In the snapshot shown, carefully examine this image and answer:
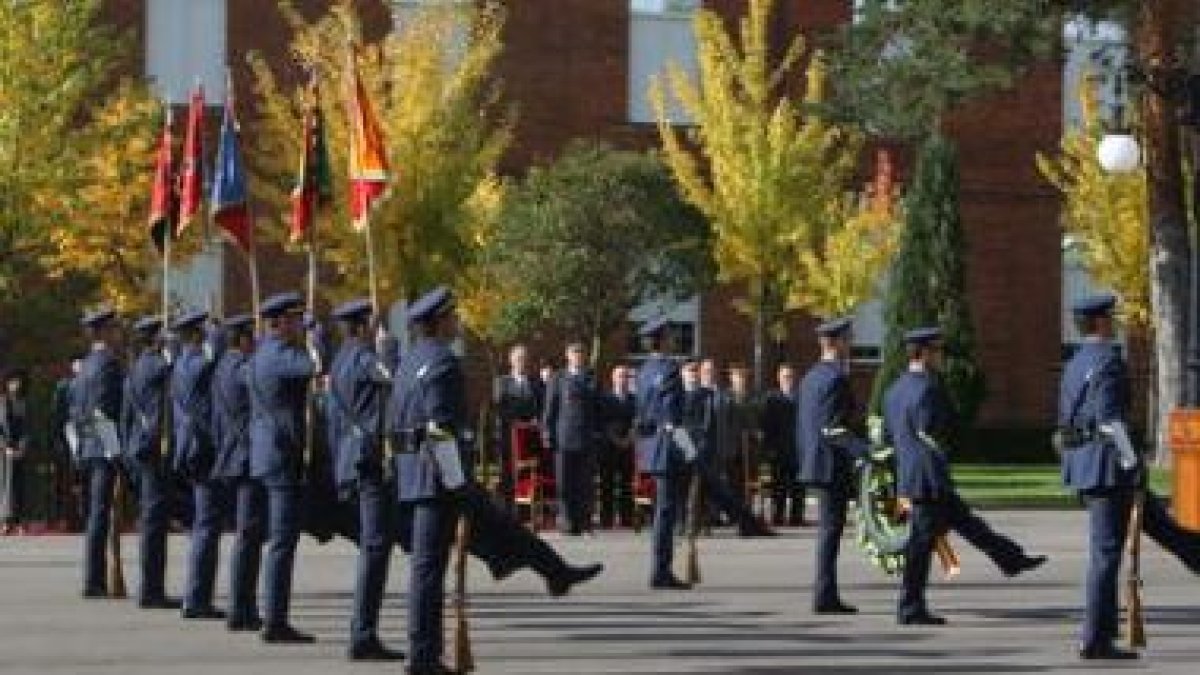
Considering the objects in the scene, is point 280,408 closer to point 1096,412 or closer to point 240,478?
point 240,478

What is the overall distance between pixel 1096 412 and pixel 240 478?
5212 millimetres

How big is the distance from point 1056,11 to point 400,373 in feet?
76.4

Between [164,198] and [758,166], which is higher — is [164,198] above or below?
below

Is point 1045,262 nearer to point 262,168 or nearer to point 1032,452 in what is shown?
point 1032,452

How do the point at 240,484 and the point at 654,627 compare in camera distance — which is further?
the point at 654,627

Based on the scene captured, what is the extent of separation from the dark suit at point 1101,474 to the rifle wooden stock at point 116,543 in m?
7.37

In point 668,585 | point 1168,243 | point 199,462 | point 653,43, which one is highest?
point 653,43

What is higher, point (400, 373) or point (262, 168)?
point (262, 168)

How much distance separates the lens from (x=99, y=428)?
1816 cm

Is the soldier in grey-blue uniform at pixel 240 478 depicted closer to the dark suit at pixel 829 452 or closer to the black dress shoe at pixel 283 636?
the black dress shoe at pixel 283 636

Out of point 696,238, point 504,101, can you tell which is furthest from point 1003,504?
point 504,101

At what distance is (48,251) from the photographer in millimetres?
37000

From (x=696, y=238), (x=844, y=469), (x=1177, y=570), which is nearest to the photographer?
(x=844, y=469)

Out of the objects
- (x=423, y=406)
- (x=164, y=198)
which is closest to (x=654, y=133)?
(x=164, y=198)
